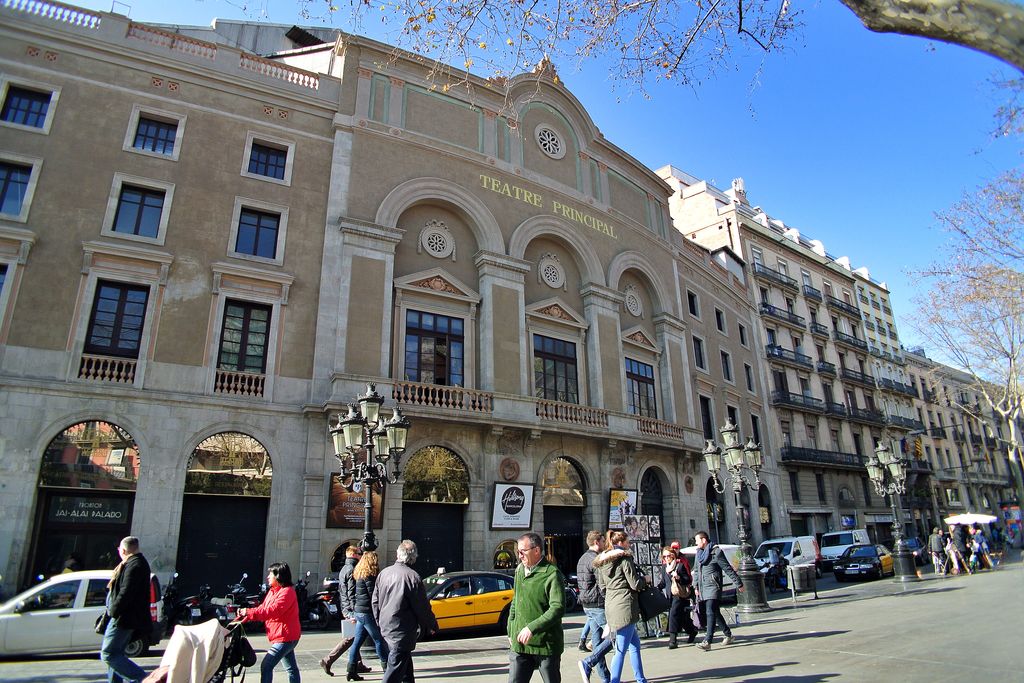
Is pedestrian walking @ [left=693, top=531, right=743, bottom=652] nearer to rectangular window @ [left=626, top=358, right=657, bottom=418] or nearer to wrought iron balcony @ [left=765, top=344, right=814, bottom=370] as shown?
rectangular window @ [left=626, top=358, right=657, bottom=418]

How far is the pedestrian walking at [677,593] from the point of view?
10383 millimetres

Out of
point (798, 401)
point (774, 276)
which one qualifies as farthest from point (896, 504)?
point (774, 276)

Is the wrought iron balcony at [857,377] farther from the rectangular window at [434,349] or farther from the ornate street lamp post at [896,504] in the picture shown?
the rectangular window at [434,349]

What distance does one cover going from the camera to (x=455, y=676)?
27.9 feet

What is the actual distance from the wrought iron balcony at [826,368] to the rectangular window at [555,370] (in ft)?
83.9

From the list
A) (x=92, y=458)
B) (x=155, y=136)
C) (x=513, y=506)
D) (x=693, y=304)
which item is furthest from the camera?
(x=693, y=304)

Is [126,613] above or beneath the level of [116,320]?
beneath

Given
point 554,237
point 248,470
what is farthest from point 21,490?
point 554,237

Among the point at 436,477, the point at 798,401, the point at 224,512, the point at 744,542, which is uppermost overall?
the point at 798,401

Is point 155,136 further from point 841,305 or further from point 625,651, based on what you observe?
point 841,305

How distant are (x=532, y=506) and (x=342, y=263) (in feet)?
32.2

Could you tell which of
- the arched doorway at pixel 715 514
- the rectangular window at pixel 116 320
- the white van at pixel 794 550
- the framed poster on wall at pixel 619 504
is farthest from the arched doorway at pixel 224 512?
the arched doorway at pixel 715 514

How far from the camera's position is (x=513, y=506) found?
19.3m

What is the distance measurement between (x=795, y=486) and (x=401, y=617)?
35.7 metres
